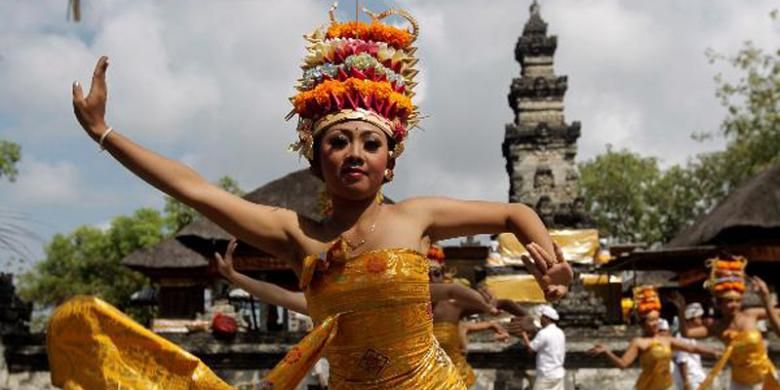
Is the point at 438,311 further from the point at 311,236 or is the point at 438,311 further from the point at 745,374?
the point at 311,236

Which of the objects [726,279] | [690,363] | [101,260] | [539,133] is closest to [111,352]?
[726,279]

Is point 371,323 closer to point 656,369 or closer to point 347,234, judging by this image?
point 347,234

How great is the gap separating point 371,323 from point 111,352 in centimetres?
87

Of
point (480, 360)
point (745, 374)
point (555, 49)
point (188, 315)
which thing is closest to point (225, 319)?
point (480, 360)

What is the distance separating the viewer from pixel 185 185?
336 centimetres

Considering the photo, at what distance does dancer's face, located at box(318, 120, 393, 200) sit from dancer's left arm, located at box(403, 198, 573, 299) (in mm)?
206

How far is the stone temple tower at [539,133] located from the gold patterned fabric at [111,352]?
20.8 metres

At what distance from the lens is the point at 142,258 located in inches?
968

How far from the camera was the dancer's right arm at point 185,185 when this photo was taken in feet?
10.8

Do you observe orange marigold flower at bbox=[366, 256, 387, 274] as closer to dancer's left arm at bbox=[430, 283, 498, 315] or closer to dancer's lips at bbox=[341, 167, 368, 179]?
dancer's lips at bbox=[341, 167, 368, 179]

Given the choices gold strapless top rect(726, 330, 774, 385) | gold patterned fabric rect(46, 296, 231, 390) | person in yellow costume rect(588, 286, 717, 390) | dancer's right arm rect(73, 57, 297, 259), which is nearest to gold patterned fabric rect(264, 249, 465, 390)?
dancer's right arm rect(73, 57, 297, 259)

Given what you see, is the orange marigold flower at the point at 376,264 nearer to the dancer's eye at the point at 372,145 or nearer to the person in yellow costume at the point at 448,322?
the dancer's eye at the point at 372,145

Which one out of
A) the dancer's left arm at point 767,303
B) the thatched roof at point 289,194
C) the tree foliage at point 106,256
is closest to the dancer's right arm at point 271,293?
the dancer's left arm at point 767,303

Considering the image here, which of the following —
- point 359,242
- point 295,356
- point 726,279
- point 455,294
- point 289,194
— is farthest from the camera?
point 289,194
